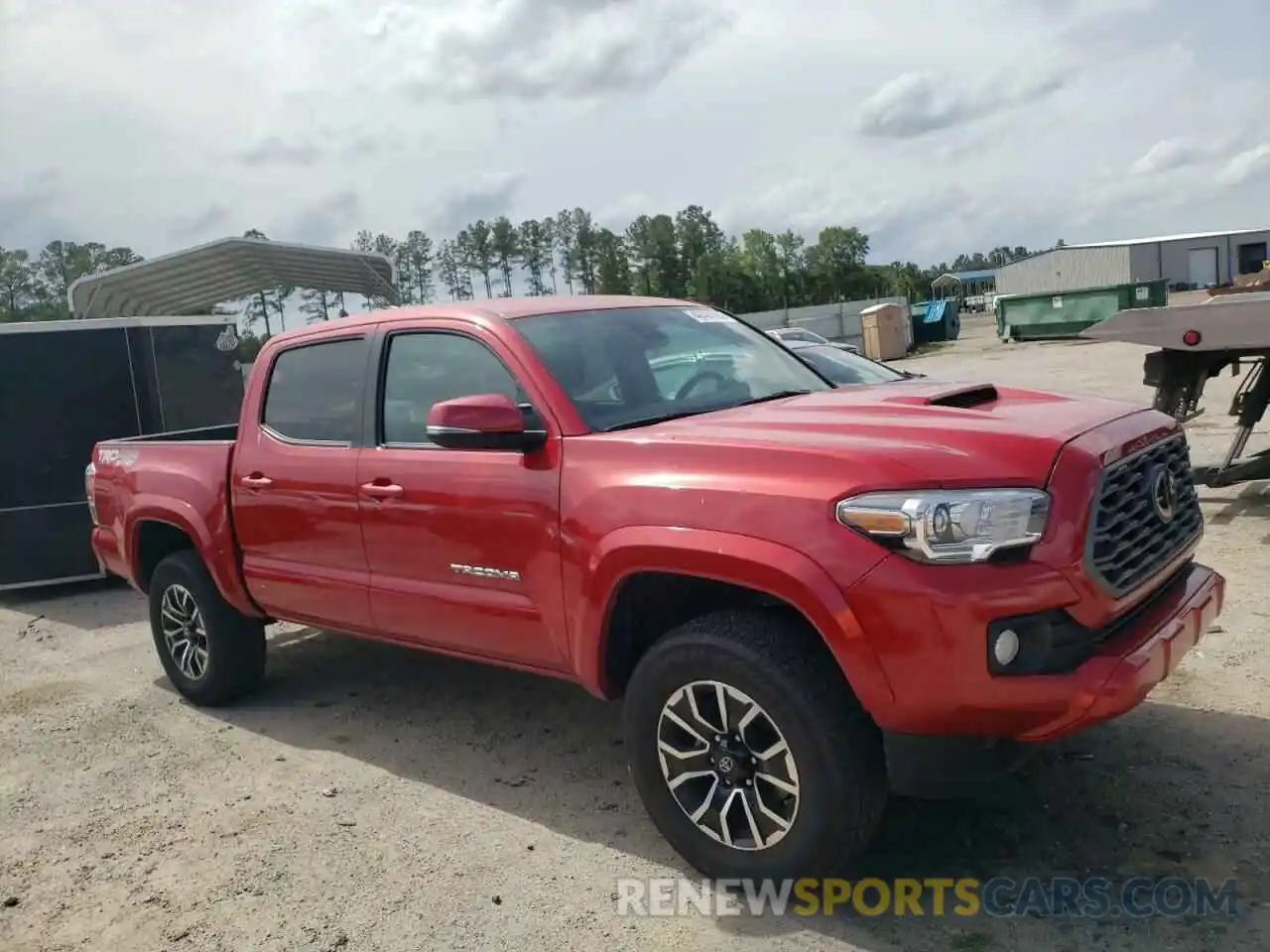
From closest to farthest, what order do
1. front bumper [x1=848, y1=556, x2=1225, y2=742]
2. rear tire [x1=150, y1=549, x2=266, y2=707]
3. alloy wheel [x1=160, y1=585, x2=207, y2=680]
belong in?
1. front bumper [x1=848, y1=556, x2=1225, y2=742]
2. rear tire [x1=150, y1=549, x2=266, y2=707]
3. alloy wheel [x1=160, y1=585, x2=207, y2=680]

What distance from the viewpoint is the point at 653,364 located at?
4.30m

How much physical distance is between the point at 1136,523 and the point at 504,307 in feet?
8.00

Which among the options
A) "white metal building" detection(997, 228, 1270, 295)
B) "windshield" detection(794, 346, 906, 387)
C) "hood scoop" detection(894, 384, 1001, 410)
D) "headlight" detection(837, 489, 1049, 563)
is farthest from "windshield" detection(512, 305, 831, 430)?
"white metal building" detection(997, 228, 1270, 295)

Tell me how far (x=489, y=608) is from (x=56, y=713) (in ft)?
10.7

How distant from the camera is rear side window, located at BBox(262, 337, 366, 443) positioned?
15.3 feet

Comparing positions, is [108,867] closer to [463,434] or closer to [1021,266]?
[463,434]

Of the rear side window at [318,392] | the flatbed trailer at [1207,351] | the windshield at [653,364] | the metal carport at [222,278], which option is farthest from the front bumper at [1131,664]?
the metal carport at [222,278]

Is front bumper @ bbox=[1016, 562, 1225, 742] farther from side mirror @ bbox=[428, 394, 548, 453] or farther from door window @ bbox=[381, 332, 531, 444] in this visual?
door window @ bbox=[381, 332, 531, 444]

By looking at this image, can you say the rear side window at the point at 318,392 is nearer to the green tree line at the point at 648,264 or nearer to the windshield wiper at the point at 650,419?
the windshield wiper at the point at 650,419

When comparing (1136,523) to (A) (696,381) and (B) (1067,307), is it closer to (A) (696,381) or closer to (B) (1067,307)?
(A) (696,381)

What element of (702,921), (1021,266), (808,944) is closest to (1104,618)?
(808,944)

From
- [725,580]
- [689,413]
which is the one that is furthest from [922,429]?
[689,413]

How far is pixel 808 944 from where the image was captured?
310cm

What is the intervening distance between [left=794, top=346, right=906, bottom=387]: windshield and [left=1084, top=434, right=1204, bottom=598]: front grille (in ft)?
14.3
